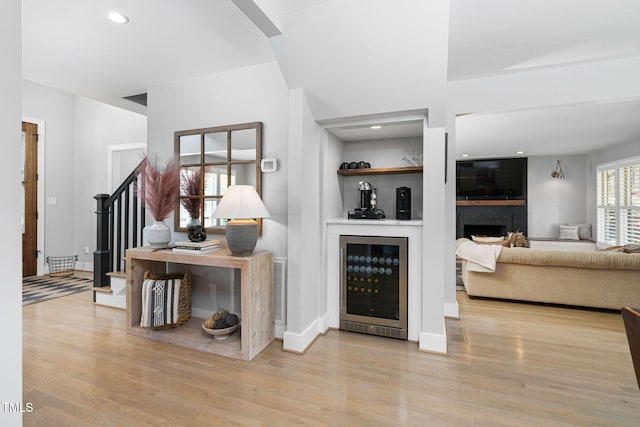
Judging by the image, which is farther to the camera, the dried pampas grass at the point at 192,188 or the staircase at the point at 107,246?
the staircase at the point at 107,246

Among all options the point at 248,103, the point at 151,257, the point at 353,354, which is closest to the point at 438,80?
the point at 248,103

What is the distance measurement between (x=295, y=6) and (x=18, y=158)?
1.76m

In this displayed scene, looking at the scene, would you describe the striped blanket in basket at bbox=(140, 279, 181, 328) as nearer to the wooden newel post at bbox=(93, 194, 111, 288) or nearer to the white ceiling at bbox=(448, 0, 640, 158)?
the wooden newel post at bbox=(93, 194, 111, 288)

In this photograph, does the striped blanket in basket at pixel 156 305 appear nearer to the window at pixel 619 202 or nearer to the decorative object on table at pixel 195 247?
the decorative object on table at pixel 195 247

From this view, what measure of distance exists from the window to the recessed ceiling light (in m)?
7.52

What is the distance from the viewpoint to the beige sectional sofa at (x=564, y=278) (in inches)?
134

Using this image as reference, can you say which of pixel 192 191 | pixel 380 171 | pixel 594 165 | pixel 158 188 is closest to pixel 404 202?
pixel 380 171

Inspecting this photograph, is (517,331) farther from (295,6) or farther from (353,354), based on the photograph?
(295,6)

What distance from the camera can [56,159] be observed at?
516 cm

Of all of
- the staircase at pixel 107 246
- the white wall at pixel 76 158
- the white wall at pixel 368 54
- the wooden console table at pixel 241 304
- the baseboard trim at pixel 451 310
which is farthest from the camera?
the white wall at pixel 76 158

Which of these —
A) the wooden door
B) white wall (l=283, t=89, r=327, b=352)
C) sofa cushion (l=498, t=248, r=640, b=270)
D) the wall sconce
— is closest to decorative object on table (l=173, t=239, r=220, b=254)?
white wall (l=283, t=89, r=327, b=352)

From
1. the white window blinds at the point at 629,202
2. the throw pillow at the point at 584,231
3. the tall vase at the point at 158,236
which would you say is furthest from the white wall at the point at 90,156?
the throw pillow at the point at 584,231

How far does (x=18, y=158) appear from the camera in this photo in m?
1.01

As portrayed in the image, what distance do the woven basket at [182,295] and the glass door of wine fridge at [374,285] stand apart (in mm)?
1450
